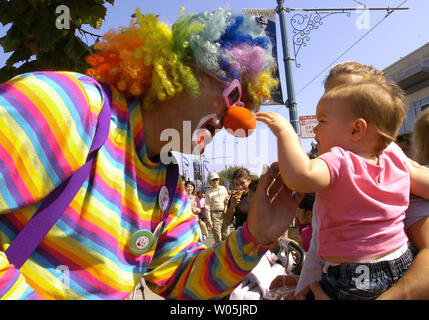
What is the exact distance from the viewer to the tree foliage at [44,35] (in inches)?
93.3

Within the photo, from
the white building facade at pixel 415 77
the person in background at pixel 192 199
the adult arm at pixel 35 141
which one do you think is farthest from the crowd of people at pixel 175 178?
the white building facade at pixel 415 77

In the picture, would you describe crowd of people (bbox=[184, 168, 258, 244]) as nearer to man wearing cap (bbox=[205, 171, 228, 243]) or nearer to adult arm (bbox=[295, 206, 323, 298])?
man wearing cap (bbox=[205, 171, 228, 243])

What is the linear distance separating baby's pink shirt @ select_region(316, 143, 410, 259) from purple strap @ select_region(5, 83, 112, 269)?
80cm

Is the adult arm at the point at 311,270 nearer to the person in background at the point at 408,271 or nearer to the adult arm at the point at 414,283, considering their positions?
the person in background at the point at 408,271

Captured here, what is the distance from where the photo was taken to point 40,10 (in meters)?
2.40

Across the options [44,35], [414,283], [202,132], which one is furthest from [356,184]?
[44,35]

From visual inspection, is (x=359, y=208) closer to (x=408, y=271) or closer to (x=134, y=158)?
(x=408, y=271)

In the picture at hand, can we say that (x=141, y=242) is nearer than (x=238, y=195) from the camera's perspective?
Yes

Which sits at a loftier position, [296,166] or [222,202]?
[296,166]

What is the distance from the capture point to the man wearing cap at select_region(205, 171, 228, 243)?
8.62 meters

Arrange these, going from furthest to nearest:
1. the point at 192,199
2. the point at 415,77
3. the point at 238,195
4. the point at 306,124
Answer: the point at 415,77 → the point at 192,199 → the point at 306,124 → the point at 238,195

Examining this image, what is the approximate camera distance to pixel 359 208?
1.32 metres

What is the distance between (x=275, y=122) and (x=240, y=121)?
0.24 metres

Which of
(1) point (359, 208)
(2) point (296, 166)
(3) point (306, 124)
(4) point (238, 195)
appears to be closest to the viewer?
(2) point (296, 166)
